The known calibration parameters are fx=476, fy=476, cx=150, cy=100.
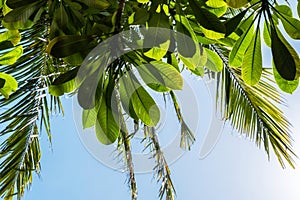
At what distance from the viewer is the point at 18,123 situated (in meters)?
2.41

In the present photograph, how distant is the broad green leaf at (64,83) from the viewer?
79cm

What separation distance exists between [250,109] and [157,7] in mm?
1933

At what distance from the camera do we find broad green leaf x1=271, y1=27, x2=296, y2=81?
0.70 m

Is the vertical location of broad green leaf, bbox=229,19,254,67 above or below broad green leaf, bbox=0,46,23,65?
below

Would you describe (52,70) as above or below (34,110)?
above

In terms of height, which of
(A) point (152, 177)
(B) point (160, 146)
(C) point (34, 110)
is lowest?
(A) point (152, 177)

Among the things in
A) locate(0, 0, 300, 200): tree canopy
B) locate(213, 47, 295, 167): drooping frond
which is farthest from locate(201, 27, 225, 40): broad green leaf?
locate(213, 47, 295, 167): drooping frond

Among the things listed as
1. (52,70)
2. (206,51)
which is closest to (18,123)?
(52,70)

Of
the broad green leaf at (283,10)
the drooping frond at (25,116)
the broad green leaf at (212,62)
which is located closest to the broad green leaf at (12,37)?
the broad green leaf at (212,62)

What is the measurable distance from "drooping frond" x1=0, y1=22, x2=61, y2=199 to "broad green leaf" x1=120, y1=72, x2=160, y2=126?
155cm

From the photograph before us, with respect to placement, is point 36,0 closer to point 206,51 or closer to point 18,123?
point 206,51

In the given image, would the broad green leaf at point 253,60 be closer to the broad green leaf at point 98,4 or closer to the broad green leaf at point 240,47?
the broad green leaf at point 240,47

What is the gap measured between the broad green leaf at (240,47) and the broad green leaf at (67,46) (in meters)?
0.26

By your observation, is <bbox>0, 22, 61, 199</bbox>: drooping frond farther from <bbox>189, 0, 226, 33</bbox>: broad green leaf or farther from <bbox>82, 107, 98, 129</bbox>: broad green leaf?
<bbox>189, 0, 226, 33</bbox>: broad green leaf
